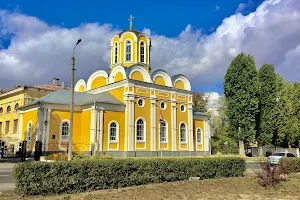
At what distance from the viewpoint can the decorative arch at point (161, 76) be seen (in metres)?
35.6

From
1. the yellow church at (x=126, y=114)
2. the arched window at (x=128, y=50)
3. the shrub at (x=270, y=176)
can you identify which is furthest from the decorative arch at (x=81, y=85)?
the shrub at (x=270, y=176)

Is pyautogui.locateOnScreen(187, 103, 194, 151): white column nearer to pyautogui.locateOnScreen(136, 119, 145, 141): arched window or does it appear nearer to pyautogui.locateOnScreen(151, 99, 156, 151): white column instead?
pyautogui.locateOnScreen(151, 99, 156, 151): white column

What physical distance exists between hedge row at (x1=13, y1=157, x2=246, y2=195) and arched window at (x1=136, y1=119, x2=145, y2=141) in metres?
19.1

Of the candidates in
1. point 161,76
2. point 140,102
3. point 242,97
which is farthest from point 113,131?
point 242,97

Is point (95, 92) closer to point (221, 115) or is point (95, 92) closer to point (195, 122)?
point (195, 122)

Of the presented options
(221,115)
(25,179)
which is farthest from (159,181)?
(221,115)

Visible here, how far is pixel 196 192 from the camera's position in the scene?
10.5 meters

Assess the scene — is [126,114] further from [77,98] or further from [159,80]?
[159,80]

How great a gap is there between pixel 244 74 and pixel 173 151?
12.8 meters

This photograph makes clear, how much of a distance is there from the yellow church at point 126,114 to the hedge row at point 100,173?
17082 millimetres

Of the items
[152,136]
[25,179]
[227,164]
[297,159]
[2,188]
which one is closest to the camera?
[25,179]

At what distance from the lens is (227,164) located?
14633 mm

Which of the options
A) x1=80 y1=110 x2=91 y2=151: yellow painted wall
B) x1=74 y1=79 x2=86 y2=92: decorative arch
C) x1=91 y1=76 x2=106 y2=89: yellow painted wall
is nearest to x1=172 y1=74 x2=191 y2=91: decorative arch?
x1=91 y1=76 x2=106 y2=89: yellow painted wall

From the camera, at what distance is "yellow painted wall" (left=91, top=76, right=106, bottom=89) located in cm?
3659
